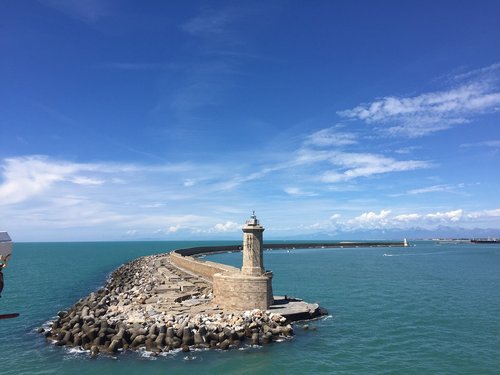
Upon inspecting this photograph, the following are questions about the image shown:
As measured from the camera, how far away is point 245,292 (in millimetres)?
23328

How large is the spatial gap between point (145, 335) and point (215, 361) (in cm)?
406

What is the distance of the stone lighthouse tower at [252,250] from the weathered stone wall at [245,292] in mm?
723

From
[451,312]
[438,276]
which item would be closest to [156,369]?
[451,312]

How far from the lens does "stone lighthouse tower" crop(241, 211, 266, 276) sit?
2442 centimetres

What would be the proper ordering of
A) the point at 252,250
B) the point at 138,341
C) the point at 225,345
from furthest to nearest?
1. the point at 252,250
2. the point at 138,341
3. the point at 225,345

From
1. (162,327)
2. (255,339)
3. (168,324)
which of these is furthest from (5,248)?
(255,339)

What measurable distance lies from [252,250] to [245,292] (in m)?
2.61

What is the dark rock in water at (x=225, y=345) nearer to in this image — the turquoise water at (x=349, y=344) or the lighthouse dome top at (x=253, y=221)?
the turquoise water at (x=349, y=344)

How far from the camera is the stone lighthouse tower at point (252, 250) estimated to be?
24.4 meters

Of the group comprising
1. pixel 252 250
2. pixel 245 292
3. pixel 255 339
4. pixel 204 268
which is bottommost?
pixel 255 339

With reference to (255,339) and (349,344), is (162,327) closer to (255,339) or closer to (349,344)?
(255,339)

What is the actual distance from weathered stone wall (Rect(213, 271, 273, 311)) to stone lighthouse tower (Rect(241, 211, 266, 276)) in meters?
0.72

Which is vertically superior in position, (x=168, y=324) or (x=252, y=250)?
(x=252, y=250)

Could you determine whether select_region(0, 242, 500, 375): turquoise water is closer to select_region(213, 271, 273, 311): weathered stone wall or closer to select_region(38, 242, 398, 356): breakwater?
select_region(38, 242, 398, 356): breakwater
